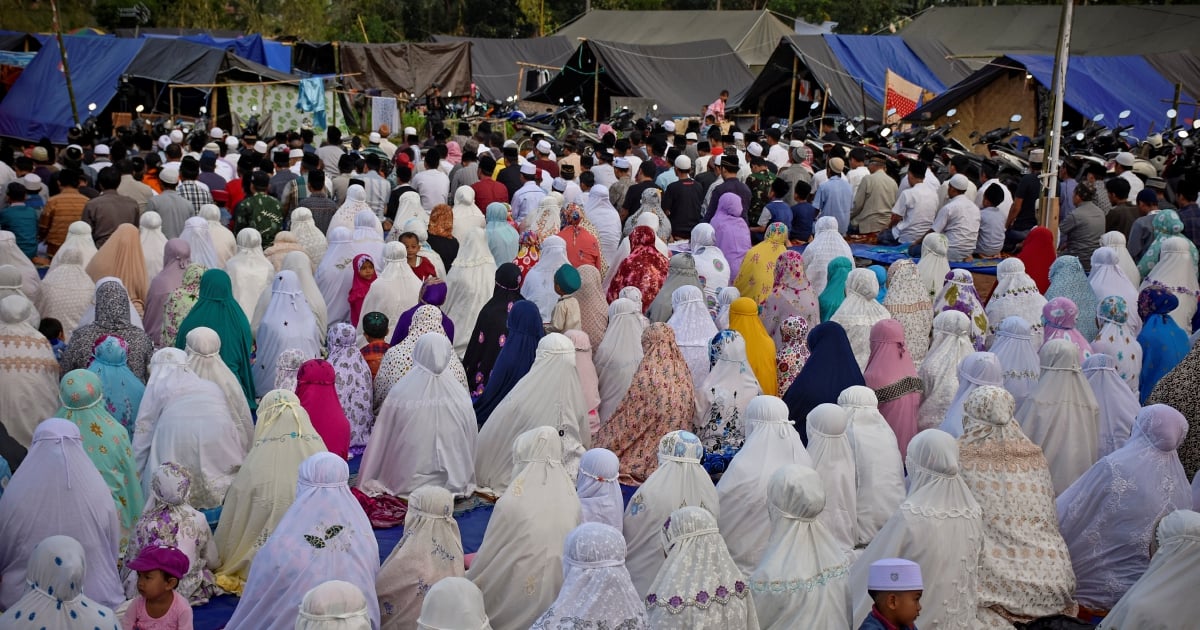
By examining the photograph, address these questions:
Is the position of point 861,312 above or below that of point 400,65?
below

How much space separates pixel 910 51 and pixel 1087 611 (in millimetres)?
18805

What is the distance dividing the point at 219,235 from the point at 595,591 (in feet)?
19.9

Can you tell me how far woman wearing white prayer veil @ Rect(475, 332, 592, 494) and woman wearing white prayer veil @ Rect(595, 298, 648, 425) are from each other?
0.76 m

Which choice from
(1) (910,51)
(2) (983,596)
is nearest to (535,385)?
(2) (983,596)

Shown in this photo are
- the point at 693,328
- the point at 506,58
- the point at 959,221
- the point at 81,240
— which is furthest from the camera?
the point at 506,58

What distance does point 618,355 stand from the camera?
22.7 feet

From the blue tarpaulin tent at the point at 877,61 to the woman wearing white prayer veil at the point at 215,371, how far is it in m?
16.1

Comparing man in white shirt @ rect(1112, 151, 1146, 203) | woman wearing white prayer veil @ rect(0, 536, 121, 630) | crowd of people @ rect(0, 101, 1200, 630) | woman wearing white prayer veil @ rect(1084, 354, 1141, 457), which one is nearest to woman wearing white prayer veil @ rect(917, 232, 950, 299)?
crowd of people @ rect(0, 101, 1200, 630)

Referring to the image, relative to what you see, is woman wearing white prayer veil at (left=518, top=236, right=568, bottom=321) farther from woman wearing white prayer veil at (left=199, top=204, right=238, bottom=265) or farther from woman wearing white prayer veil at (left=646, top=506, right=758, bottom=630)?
woman wearing white prayer veil at (left=646, top=506, right=758, bottom=630)

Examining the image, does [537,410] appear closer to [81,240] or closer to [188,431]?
[188,431]

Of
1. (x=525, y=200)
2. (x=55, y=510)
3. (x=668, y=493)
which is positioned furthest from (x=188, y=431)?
(x=525, y=200)

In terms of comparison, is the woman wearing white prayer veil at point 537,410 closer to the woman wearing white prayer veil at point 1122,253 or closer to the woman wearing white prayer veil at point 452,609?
the woman wearing white prayer veil at point 452,609

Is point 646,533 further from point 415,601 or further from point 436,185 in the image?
point 436,185

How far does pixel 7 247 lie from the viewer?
26.2ft
